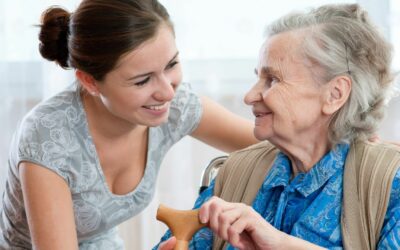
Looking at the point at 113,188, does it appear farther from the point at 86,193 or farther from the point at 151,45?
the point at 151,45

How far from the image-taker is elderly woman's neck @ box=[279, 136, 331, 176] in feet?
5.36

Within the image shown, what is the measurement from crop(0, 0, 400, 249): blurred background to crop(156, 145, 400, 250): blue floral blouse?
44.8 inches

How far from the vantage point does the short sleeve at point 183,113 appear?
2066 millimetres

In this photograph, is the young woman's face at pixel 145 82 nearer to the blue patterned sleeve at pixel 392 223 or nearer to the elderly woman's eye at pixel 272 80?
the elderly woman's eye at pixel 272 80

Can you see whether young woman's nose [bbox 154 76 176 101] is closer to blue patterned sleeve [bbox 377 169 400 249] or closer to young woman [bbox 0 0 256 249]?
young woman [bbox 0 0 256 249]

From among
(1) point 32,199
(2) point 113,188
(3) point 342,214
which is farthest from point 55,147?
(3) point 342,214

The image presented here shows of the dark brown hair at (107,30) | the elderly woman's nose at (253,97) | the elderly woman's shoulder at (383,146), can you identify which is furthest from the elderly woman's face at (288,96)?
the dark brown hair at (107,30)

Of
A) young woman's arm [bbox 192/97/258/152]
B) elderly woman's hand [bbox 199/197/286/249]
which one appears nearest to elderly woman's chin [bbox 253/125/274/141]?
elderly woman's hand [bbox 199/197/286/249]

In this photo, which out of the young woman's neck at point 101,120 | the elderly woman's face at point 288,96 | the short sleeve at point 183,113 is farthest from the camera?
the short sleeve at point 183,113

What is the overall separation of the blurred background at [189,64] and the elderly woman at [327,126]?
116 cm

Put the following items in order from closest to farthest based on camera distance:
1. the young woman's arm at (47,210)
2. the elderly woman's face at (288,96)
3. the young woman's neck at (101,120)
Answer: the elderly woman's face at (288,96) → the young woman's arm at (47,210) → the young woman's neck at (101,120)

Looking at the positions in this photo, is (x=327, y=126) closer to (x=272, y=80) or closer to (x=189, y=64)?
(x=272, y=80)

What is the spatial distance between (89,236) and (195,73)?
100 cm

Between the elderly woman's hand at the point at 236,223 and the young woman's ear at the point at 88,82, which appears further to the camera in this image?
the young woman's ear at the point at 88,82
